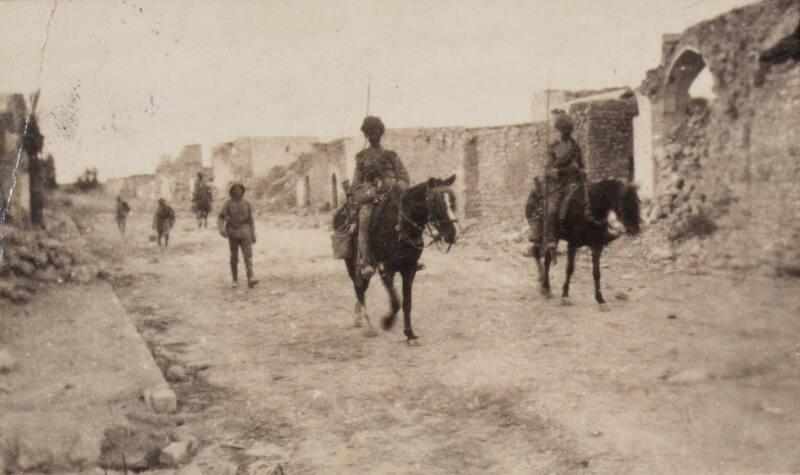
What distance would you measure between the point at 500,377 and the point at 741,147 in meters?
5.63

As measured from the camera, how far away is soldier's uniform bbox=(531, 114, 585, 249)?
841 cm

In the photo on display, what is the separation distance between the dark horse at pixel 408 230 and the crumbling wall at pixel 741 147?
3983 mm

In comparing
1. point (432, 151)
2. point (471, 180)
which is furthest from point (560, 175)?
point (432, 151)

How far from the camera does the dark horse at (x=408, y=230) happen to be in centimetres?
657

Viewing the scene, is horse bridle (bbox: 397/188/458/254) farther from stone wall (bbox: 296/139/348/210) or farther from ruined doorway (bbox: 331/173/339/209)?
ruined doorway (bbox: 331/173/339/209)

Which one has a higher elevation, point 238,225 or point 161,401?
point 238,225

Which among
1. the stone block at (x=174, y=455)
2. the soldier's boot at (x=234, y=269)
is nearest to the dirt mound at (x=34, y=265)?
the soldier's boot at (x=234, y=269)

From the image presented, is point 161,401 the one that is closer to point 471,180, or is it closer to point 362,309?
point 362,309

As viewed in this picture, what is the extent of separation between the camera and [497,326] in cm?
773

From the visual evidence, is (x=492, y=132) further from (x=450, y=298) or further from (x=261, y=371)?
(x=261, y=371)

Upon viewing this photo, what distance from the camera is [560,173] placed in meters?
8.47

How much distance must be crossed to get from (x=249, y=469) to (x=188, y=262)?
11.1m

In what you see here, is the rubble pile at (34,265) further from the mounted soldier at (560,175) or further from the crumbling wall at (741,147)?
the crumbling wall at (741,147)

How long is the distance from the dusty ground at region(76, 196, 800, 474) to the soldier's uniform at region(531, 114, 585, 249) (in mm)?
1077
